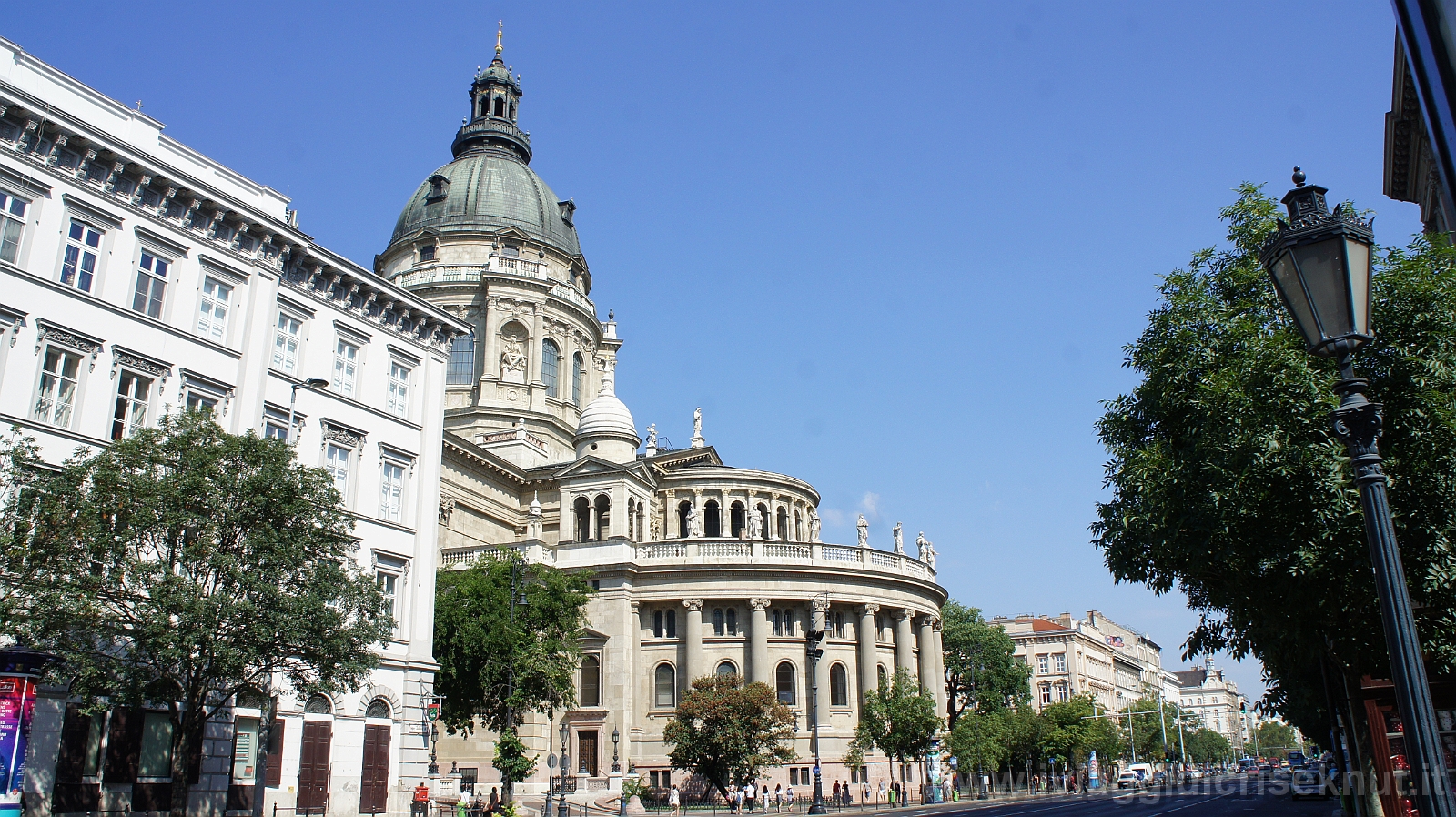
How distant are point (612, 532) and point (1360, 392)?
51241mm

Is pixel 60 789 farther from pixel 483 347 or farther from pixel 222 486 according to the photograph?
pixel 483 347

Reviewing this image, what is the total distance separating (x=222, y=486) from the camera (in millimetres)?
22344

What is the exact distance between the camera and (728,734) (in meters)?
43.7

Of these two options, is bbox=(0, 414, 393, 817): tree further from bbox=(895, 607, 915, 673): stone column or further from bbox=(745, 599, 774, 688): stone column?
bbox=(895, 607, 915, 673): stone column

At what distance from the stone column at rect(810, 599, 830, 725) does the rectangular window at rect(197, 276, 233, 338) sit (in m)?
33.3

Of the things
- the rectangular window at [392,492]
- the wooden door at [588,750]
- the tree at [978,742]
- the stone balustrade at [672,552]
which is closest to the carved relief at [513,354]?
the stone balustrade at [672,552]

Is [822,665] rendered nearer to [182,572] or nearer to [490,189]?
[182,572]

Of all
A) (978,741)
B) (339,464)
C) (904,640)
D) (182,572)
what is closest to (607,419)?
(904,640)

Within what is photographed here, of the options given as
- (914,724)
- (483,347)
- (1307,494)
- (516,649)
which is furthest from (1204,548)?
(483,347)

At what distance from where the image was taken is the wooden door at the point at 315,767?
28.3m

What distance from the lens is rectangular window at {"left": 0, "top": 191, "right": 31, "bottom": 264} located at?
2381cm

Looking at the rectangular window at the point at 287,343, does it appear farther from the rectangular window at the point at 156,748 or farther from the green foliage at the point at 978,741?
the green foliage at the point at 978,741

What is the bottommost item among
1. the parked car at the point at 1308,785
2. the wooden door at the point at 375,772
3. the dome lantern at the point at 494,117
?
the parked car at the point at 1308,785

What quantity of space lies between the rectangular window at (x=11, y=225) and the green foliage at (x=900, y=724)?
4053 cm
